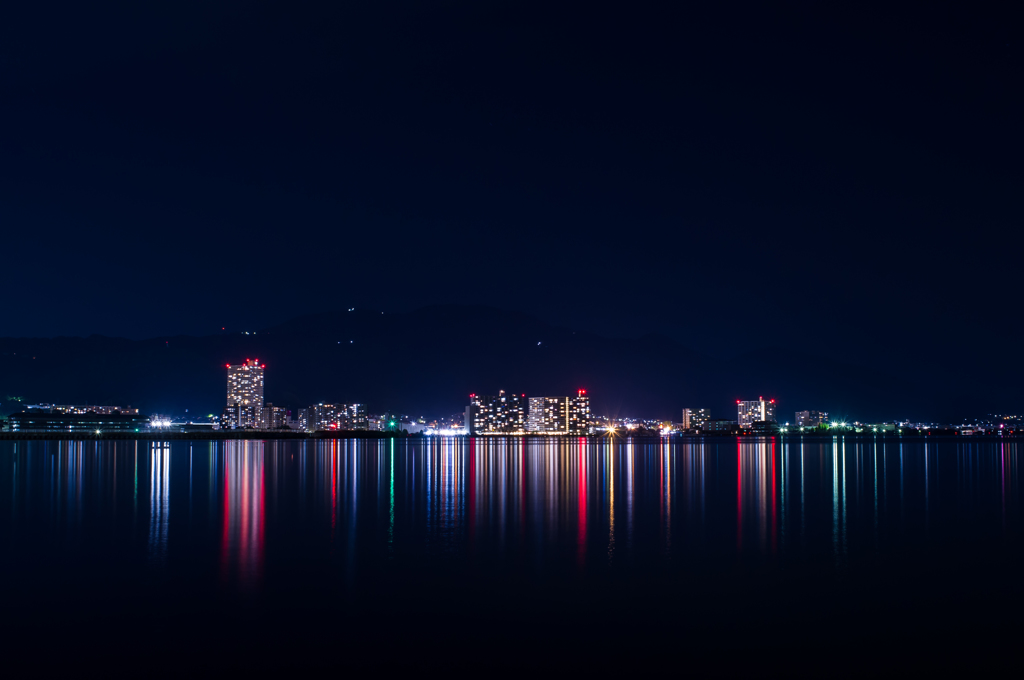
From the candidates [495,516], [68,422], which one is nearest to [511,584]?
[495,516]

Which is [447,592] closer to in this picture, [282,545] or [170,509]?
[282,545]

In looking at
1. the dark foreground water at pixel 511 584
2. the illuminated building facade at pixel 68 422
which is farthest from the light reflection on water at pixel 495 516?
the illuminated building facade at pixel 68 422

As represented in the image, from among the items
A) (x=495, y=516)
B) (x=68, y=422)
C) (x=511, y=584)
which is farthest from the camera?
(x=68, y=422)

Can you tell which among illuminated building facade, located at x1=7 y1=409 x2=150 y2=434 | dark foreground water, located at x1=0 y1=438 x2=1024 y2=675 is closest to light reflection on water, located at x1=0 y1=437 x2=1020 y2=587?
dark foreground water, located at x1=0 y1=438 x2=1024 y2=675

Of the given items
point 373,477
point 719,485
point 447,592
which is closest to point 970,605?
point 447,592

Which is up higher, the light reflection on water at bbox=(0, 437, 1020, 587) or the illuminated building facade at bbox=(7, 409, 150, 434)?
the light reflection on water at bbox=(0, 437, 1020, 587)

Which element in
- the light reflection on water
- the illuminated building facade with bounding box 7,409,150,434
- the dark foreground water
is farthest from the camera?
the illuminated building facade with bounding box 7,409,150,434

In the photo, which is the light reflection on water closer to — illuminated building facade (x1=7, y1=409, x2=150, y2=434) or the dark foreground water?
the dark foreground water

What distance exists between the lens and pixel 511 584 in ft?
42.7

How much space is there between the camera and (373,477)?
38031 millimetres

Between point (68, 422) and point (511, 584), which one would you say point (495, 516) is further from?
point (68, 422)

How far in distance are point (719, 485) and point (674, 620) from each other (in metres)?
23.4

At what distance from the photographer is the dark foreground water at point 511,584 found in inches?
364

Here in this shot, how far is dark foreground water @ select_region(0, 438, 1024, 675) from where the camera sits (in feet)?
30.4
